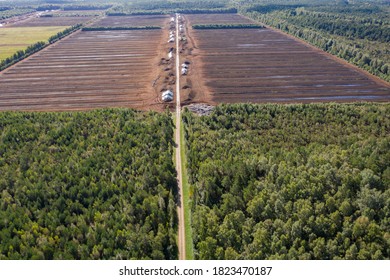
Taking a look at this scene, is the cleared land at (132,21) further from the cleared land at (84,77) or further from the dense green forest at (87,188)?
the dense green forest at (87,188)

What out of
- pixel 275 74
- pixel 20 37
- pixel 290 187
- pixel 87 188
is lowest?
pixel 87 188

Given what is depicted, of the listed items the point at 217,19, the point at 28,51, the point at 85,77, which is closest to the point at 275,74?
the point at 85,77

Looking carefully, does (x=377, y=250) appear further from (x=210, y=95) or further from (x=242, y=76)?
(x=242, y=76)

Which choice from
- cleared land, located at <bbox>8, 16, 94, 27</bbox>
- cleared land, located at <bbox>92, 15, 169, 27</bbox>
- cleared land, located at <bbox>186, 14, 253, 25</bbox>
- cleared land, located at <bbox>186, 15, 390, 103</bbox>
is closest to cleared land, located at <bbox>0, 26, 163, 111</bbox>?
cleared land, located at <bbox>186, 15, 390, 103</bbox>

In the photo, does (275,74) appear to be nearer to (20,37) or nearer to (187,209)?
(187,209)

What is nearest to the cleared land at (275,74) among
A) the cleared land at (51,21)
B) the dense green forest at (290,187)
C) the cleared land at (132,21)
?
the dense green forest at (290,187)

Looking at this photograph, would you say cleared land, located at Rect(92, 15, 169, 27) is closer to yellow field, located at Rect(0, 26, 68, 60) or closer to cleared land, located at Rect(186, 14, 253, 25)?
cleared land, located at Rect(186, 14, 253, 25)
